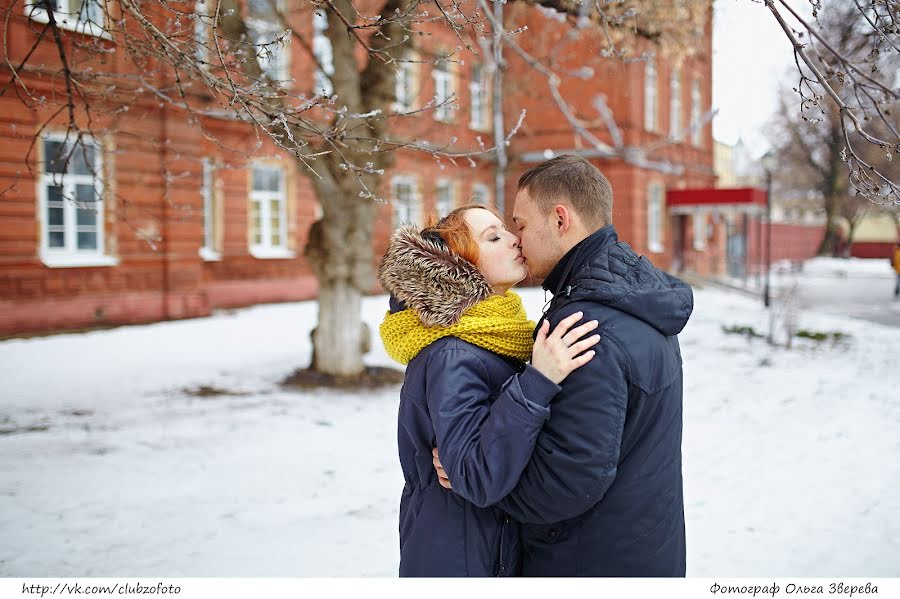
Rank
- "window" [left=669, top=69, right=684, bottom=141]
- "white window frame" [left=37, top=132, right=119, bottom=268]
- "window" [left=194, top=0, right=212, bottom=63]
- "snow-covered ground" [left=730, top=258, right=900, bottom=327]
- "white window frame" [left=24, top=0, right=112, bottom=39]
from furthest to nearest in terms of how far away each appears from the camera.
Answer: "window" [left=669, top=69, right=684, bottom=141] → "snow-covered ground" [left=730, top=258, right=900, bottom=327] → "white window frame" [left=37, top=132, right=119, bottom=268] → "white window frame" [left=24, top=0, right=112, bottom=39] → "window" [left=194, top=0, right=212, bottom=63]

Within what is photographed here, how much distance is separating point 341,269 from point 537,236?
679 cm

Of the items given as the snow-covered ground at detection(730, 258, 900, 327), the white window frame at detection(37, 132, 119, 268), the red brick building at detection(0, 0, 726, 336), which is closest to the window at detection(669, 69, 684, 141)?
the red brick building at detection(0, 0, 726, 336)

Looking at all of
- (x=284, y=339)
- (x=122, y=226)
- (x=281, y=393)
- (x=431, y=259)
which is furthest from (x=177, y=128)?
(x=431, y=259)

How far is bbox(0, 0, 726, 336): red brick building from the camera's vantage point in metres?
11.0

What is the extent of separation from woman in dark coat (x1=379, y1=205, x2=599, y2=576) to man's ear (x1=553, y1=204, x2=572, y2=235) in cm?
15

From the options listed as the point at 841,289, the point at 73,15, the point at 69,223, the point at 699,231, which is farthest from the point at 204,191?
the point at 841,289

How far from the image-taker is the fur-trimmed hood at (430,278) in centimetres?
203

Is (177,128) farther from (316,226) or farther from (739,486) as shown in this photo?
(739,486)

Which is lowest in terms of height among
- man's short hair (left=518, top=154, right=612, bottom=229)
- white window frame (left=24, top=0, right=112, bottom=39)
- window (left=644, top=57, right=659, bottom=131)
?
man's short hair (left=518, top=154, right=612, bottom=229)

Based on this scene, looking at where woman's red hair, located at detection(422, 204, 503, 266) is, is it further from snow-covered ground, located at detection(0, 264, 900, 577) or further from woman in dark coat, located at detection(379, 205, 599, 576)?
snow-covered ground, located at detection(0, 264, 900, 577)

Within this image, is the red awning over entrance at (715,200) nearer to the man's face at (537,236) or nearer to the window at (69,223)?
the window at (69,223)

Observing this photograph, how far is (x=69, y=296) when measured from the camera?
12727 mm

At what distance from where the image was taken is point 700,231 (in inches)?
1168
